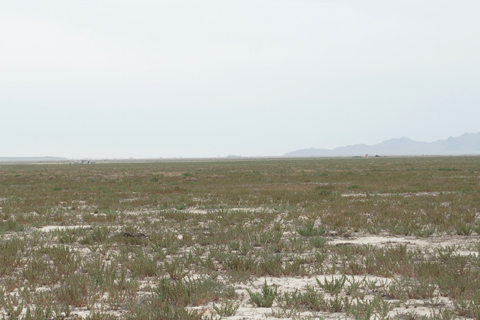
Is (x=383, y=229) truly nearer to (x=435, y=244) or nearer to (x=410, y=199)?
(x=435, y=244)

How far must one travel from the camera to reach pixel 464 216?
12.5 metres

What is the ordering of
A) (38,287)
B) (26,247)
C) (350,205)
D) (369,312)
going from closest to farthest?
(369,312)
(38,287)
(26,247)
(350,205)

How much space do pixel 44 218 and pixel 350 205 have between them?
12.0 m

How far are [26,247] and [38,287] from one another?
3472 mm

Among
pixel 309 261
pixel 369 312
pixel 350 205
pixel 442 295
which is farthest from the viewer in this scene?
pixel 350 205

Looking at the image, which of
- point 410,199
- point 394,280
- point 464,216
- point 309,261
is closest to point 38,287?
point 309,261

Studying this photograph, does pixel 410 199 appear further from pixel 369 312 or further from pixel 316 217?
pixel 369 312

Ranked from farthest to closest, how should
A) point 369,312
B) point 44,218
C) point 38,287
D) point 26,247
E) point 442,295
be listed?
point 44,218 → point 26,247 → point 38,287 → point 442,295 → point 369,312

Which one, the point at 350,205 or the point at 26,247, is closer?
the point at 26,247

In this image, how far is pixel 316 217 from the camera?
13.3 m

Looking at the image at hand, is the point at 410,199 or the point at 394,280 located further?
the point at 410,199

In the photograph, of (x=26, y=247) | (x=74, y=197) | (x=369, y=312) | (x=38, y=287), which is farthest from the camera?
(x=74, y=197)

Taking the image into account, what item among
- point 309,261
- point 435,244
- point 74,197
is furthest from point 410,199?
point 74,197

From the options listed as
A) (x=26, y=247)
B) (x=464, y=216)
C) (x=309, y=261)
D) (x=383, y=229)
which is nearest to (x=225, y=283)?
(x=309, y=261)
